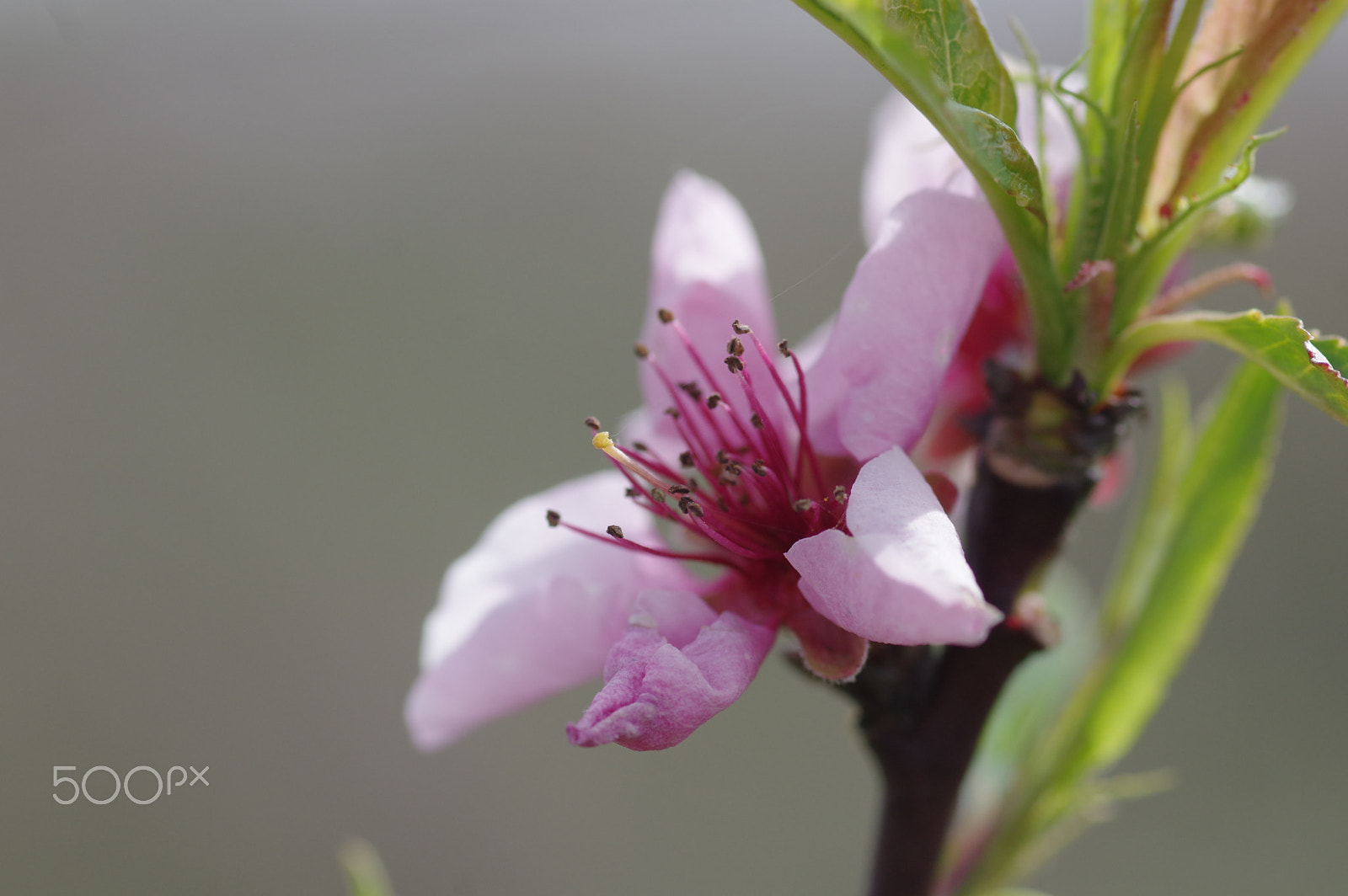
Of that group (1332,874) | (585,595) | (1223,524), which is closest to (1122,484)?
(1223,524)

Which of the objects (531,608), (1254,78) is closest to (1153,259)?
(1254,78)

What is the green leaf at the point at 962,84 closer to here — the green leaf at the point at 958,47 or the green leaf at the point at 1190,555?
the green leaf at the point at 958,47

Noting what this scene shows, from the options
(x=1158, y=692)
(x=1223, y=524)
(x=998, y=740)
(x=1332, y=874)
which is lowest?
(x=1332, y=874)

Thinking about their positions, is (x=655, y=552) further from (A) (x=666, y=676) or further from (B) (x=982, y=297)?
(B) (x=982, y=297)

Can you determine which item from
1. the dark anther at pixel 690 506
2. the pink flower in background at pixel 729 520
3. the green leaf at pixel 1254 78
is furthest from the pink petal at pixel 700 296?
the green leaf at pixel 1254 78

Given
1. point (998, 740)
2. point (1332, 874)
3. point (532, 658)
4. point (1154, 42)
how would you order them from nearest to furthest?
point (1154, 42) → point (532, 658) → point (998, 740) → point (1332, 874)

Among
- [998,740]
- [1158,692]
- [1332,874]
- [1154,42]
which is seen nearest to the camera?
[1154,42]

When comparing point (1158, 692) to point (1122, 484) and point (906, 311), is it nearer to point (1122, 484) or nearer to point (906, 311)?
point (1122, 484)
